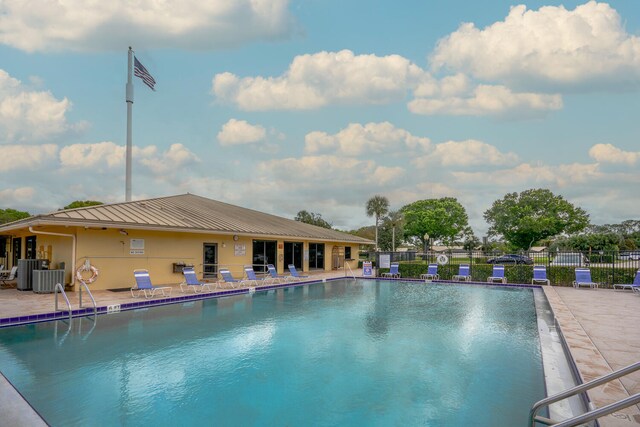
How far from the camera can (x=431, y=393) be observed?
188 inches

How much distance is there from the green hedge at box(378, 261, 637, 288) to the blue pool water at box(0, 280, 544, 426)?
7.86 m

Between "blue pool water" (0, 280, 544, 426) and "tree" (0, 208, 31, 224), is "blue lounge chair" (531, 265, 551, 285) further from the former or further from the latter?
"tree" (0, 208, 31, 224)

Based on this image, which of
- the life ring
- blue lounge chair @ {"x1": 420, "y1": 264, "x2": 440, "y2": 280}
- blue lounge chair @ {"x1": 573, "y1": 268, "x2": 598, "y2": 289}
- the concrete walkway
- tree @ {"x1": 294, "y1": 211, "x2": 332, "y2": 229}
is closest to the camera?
the concrete walkway

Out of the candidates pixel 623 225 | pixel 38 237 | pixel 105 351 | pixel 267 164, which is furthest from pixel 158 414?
pixel 623 225

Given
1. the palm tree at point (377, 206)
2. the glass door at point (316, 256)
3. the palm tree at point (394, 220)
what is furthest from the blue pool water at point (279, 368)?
the palm tree at point (394, 220)

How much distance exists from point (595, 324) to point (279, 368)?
655 cm

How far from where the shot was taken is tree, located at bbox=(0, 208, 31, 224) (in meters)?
44.7

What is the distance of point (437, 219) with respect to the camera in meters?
58.7

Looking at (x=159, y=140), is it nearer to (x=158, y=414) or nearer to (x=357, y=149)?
(x=357, y=149)

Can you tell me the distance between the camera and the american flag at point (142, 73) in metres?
18.7

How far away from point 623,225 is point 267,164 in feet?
282

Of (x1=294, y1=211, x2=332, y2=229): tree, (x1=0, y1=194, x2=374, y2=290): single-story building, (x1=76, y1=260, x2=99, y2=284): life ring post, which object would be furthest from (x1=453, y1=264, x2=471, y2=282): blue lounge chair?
(x1=294, y1=211, x2=332, y2=229): tree

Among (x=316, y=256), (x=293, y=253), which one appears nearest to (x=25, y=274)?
(x=293, y=253)

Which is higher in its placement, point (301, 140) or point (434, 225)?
point (301, 140)
